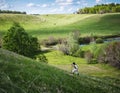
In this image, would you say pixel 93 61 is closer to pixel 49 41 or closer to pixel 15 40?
pixel 15 40

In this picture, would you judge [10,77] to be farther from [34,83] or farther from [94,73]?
[94,73]

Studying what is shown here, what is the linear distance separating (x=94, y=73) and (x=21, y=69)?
69.1 meters

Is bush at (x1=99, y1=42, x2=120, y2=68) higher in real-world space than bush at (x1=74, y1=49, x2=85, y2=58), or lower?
higher

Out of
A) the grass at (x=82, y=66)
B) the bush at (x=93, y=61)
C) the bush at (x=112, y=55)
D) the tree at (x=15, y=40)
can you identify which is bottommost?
the bush at (x=93, y=61)

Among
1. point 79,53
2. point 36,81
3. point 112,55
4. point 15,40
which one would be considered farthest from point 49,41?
point 36,81

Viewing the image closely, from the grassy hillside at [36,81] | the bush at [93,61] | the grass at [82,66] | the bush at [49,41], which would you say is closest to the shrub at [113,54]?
the grass at [82,66]

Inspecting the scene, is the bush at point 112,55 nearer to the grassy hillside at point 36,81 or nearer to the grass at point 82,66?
the grass at point 82,66

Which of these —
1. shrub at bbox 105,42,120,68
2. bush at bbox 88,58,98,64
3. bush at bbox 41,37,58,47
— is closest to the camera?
shrub at bbox 105,42,120,68

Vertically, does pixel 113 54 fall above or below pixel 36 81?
below

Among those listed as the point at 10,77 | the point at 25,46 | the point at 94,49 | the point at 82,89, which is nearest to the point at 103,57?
the point at 94,49

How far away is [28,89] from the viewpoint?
30.3 m

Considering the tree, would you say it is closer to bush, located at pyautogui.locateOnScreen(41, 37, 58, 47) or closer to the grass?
the grass

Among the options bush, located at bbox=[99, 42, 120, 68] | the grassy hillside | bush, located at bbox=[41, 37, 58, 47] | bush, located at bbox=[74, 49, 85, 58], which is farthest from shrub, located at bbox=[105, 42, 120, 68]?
the grassy hillside

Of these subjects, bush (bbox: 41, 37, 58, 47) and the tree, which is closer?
the tree
